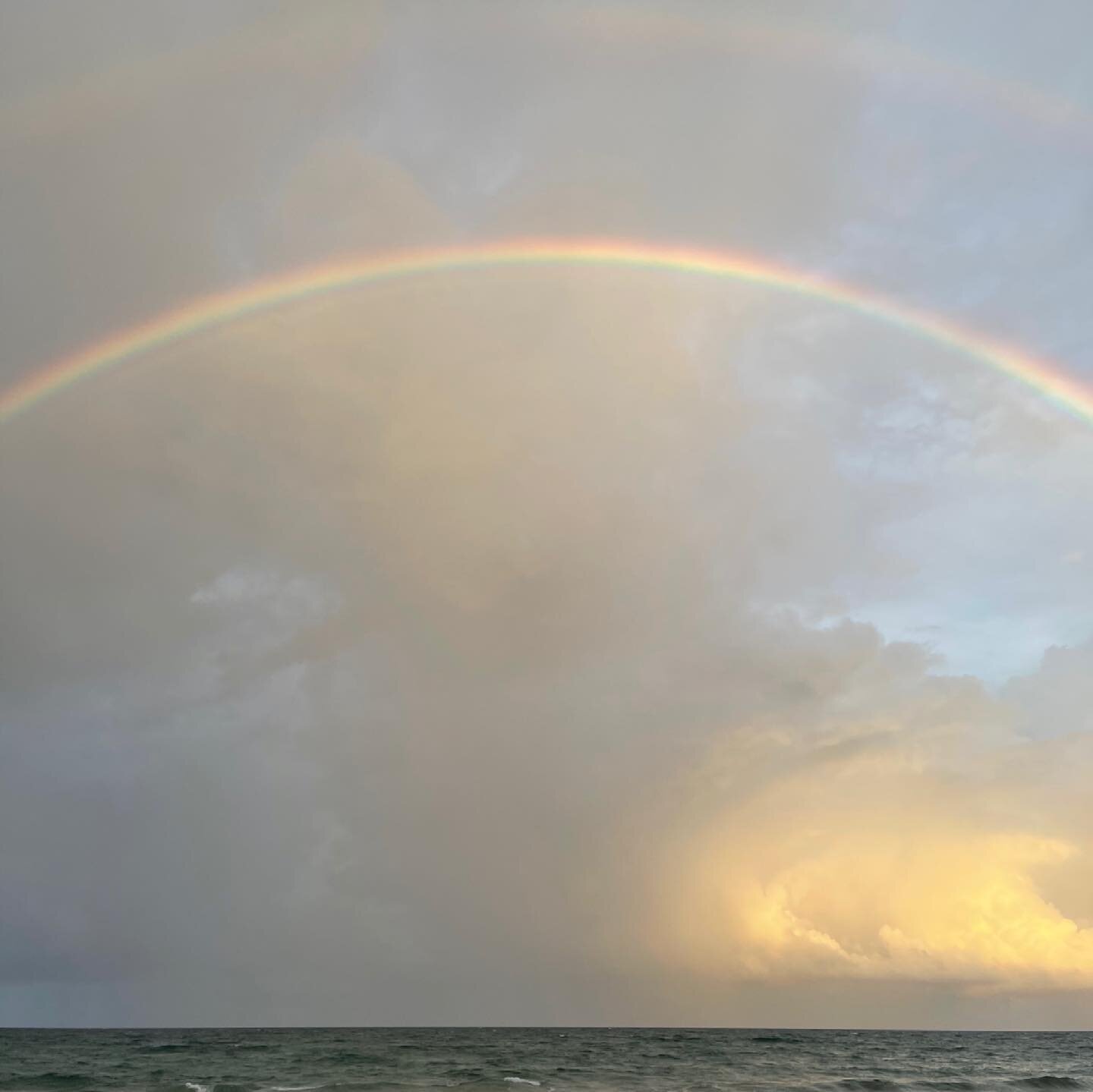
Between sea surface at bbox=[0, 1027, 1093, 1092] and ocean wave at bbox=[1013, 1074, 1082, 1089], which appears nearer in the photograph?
sea surface at bbox=[0, 1027, 1093, 1092]

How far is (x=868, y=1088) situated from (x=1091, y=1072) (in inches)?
1427

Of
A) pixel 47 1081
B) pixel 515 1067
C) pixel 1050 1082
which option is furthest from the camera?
pixel 515 1067

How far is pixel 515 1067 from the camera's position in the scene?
3041 inches

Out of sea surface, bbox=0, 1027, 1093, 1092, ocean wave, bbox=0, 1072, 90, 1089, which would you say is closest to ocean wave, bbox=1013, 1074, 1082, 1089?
sea surface, bbox=0, 1027, 1093, 1092

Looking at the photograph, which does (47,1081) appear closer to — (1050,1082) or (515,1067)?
(515,1067)

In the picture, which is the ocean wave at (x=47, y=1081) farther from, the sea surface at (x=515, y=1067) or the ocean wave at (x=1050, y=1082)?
the ocean wave at (x=1050, y=1082)

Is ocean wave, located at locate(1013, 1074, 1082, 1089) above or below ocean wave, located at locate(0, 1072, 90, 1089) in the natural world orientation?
below

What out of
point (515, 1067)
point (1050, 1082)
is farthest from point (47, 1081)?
point (1050, 1082)

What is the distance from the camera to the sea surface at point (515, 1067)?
62531 mm

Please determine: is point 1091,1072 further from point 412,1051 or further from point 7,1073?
point 7,1073

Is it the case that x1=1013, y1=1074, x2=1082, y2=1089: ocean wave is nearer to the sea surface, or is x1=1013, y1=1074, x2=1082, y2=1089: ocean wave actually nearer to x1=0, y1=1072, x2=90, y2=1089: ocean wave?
the sea surface

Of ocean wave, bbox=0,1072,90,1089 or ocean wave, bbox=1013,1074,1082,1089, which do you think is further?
ocean wave, bbox=1013,1074,1082,1089

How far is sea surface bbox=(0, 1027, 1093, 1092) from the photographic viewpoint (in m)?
62.5

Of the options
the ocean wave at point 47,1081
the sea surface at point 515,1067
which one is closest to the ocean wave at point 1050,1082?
the sea surface at point 515,1067
